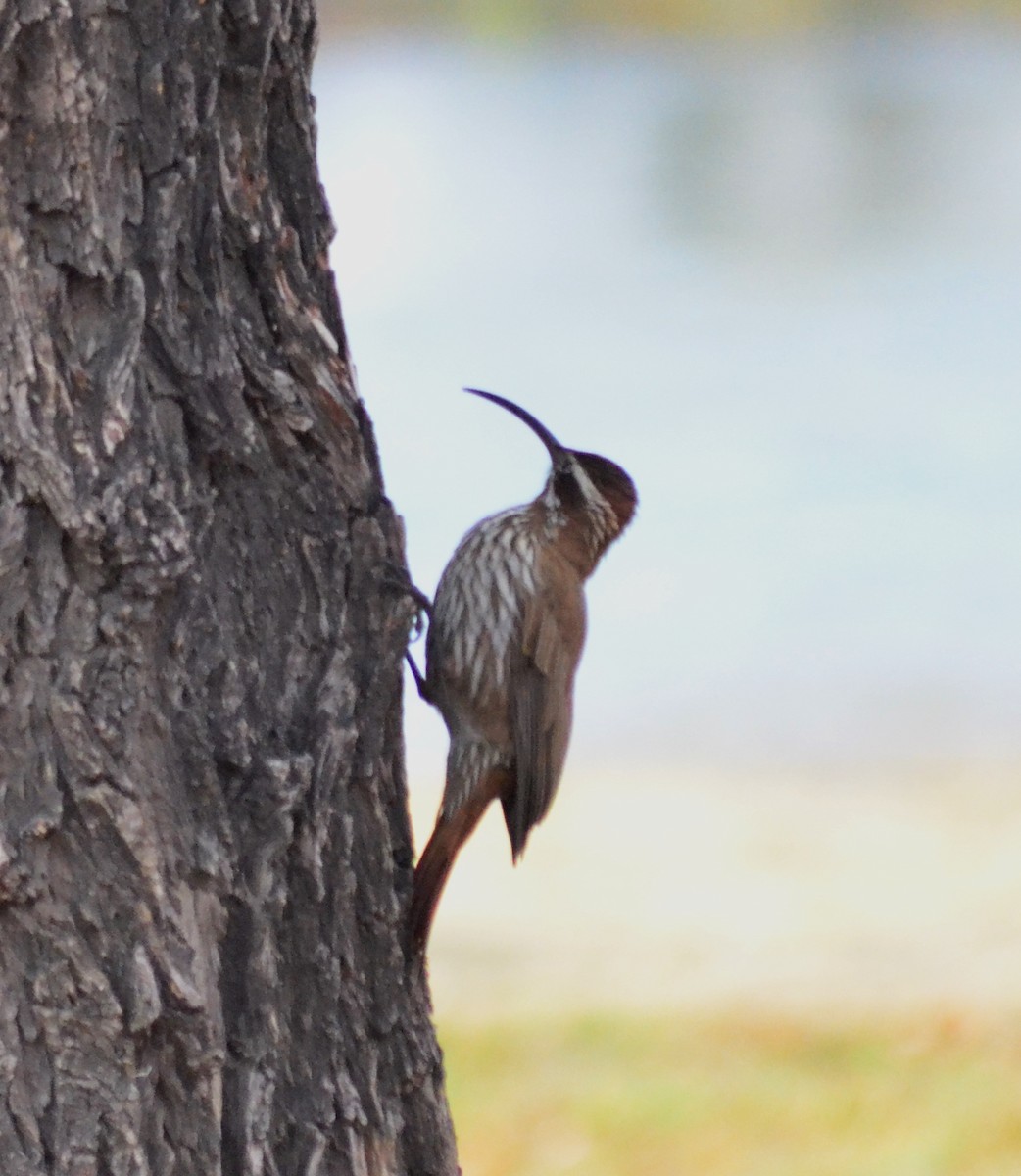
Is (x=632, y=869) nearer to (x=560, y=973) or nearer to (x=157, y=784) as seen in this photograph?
(x=560, y=973)

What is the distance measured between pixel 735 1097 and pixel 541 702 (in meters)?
2.16

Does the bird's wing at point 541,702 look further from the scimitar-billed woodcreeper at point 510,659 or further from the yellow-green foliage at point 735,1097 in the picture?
the yellow-green foliage at point 735,1097

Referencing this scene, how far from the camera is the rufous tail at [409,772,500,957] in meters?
3.30

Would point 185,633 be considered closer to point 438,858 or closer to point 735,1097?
point 438,858

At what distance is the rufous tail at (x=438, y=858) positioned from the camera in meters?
3.30

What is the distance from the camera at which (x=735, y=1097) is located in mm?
6027

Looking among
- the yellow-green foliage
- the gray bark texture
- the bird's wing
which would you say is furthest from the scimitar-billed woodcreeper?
the yellow-green foliage

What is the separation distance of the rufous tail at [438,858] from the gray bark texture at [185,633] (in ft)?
0.40

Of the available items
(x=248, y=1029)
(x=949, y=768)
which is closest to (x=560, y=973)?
(x=949, y=768)

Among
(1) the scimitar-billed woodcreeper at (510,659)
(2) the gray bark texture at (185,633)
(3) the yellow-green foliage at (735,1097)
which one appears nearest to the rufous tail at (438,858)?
(1) the scimitar-billed woodcreeper at (510,659)

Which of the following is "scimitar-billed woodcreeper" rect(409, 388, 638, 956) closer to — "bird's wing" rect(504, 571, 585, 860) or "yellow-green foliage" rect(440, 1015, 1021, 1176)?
"bird's wing" rect(504, 571, 585, 860)

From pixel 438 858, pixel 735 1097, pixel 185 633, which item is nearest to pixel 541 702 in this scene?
pixel 438 858

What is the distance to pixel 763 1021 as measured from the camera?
6664 millimetres

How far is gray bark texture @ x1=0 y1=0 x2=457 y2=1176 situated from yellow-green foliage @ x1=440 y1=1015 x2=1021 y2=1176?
108 inches
